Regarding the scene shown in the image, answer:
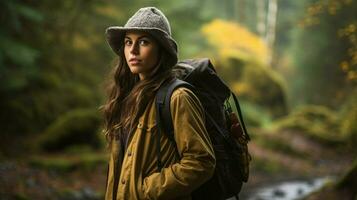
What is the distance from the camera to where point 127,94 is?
3113mm

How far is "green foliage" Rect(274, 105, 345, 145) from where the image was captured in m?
20.2

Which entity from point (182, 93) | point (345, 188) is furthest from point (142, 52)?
point (345, 188)

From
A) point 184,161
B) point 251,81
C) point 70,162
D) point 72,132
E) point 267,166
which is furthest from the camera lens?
point 251,81

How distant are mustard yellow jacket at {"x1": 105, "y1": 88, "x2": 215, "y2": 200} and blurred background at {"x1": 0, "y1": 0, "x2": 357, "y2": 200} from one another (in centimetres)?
77

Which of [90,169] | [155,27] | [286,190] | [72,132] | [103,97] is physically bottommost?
A: [286,190]

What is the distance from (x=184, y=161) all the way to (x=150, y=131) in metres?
0.28

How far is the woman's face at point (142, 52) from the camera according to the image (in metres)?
2.84

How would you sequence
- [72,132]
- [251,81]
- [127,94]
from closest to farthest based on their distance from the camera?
1. [127,94]
2. [72,132]
3. [251,81]

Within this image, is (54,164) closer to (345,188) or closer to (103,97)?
(103,97)

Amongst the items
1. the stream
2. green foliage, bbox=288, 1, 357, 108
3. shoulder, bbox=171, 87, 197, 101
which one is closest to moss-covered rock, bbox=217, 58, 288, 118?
green foliage, bbox=288, 1, 357, 108

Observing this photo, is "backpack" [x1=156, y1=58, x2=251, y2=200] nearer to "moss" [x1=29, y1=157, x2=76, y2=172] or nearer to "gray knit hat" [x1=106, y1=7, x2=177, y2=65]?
"gray knit hat" [x1=106, y1=7, x2=177, y2=65]

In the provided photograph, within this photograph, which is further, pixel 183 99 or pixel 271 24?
pixel 271 24

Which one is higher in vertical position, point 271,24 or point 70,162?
point 271,24

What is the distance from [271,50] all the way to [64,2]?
24.5 metres
